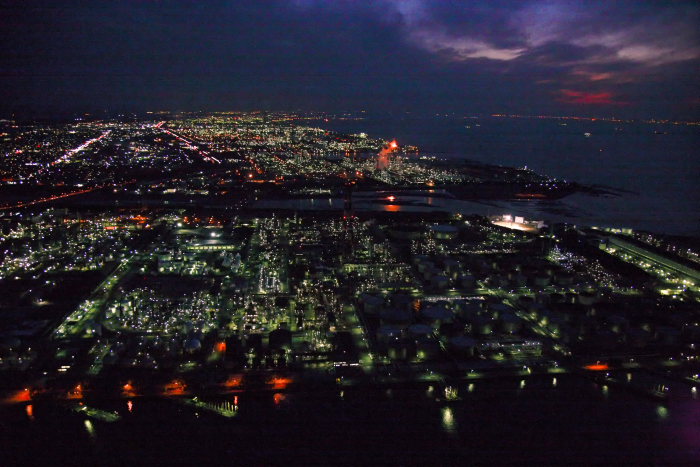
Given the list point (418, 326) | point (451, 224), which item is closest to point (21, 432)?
point (418, 326)

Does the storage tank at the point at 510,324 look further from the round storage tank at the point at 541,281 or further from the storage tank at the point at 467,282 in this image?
the round storage tank at the point at 541,281

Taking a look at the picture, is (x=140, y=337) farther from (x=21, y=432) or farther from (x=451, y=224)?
(x=451, y=224)

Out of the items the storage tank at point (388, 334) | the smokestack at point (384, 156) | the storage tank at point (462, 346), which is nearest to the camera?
the storage tank at point (462, 346)

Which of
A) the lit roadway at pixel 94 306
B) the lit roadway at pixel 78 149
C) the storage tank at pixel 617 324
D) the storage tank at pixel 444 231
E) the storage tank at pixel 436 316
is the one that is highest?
the lit roadway at pixel 78 149

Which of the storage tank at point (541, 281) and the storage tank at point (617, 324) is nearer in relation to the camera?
the storage tank at point (617, 324)

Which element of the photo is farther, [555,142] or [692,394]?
[555,142]

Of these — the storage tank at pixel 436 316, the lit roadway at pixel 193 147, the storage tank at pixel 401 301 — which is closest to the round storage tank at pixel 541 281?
the storage tank at pixel 436 316

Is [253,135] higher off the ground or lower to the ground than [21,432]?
higher

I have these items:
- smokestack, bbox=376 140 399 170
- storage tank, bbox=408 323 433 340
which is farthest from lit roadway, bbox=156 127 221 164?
storage tank, bbox=408 323 433 340
